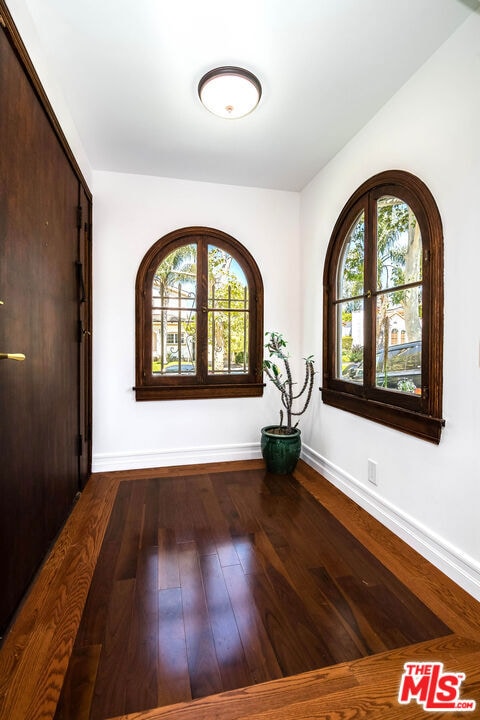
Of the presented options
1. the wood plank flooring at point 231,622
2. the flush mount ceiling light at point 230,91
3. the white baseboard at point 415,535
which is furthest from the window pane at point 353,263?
the wood plank flooring at point 231,622

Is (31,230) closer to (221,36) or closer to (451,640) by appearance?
(221,36)

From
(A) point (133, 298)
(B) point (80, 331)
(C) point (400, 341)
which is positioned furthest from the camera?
(A) point (133, 298)

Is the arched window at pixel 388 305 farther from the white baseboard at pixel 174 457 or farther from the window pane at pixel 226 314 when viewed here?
the white baseboard at pixel 174 457

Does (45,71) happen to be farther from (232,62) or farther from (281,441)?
(281,441)

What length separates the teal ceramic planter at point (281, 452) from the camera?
2832 mm

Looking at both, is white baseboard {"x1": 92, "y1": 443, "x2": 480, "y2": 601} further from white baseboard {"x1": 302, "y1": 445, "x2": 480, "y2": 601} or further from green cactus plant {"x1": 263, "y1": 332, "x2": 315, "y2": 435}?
green cactus plant {"x1": 263, "y1": 332, "x2": 315, "y2": 435}

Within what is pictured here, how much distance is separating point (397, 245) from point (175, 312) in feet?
6.16

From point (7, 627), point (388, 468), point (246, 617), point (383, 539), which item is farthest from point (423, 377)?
point (7, 627)

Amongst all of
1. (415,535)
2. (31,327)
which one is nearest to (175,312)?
(31,327)

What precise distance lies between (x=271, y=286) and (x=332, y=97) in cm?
153

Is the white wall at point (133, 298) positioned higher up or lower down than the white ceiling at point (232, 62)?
lower down

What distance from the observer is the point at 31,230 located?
5.01 ft

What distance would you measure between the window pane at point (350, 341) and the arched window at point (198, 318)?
0.79 metres

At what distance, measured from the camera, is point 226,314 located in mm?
3195
